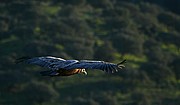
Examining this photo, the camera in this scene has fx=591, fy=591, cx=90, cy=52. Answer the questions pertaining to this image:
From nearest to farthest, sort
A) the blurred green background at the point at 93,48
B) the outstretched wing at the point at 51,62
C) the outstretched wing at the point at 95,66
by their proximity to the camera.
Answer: the outstretched wing at the point at 95,66
the outstretched wing at the point at 51,62
the blurred green background at the point at 93,48

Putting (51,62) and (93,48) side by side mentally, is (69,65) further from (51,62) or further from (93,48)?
(93,48)

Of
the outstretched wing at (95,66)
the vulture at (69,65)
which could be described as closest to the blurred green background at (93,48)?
the vulture at (69,65)

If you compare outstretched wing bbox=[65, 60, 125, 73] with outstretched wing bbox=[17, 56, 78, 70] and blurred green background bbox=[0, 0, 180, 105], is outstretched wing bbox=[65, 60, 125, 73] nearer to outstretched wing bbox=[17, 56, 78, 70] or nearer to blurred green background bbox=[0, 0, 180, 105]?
outstretched wing bbox=[17, 56, 78, 70]

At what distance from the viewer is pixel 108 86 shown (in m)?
53.1

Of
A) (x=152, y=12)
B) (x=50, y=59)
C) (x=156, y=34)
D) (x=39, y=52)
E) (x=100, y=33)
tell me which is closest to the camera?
(x=50, y=59)

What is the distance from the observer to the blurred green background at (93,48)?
5141 cm

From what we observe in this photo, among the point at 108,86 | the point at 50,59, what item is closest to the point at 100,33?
the point at 108,86

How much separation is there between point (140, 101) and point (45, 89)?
26.9 feet

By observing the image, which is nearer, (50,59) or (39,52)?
(50,59)

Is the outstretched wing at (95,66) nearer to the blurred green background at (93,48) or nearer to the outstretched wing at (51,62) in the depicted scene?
the outstretched wing at (51,62)

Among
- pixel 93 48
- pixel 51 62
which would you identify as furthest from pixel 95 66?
pixel 93 48

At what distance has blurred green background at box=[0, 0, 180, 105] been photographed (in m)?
51.4

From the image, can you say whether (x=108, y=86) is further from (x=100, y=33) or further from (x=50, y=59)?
(x=50, y=59)

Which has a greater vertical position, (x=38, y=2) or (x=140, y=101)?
(x=38, y=2)
